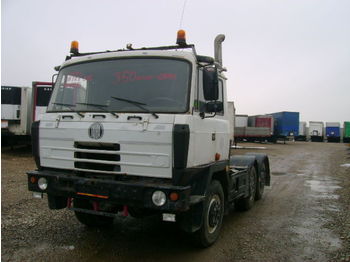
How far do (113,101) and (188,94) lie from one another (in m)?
0.99

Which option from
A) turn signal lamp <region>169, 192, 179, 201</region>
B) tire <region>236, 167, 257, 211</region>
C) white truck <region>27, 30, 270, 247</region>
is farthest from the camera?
tire <region>236, 167, 257, 211</region>

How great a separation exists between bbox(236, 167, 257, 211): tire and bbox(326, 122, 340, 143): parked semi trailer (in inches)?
1641

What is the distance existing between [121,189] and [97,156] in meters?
0.60

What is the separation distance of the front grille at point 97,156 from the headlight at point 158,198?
62 centimetres

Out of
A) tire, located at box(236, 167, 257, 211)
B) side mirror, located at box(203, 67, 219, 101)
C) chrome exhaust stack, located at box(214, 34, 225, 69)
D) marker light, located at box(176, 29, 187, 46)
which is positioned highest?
chrome exhaust stack, located at box(214, 34, 225, 69)

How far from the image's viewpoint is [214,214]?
4.75 metres

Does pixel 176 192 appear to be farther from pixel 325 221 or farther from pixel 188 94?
pixel 325 221

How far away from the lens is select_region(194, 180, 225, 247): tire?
4.48m

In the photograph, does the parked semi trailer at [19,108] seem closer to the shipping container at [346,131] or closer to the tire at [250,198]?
the tire at [250,198]

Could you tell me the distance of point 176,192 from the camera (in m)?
3.66

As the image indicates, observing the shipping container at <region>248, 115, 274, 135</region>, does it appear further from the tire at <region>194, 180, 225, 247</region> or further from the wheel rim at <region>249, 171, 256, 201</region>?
the tire at <region>194, 180, 225, 247</region>

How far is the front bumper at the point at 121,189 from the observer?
145 inches

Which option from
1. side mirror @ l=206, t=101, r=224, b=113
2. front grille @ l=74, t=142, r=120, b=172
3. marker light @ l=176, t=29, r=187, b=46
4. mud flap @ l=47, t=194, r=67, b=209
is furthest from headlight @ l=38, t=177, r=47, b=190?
marker light @ l=176, t=29, r=187, b=46

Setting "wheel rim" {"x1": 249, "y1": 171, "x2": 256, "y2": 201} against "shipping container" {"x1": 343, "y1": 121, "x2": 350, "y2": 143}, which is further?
"shipping container" {"x1": 343, "y1": 121, "x2": 350, "y2": 143}
